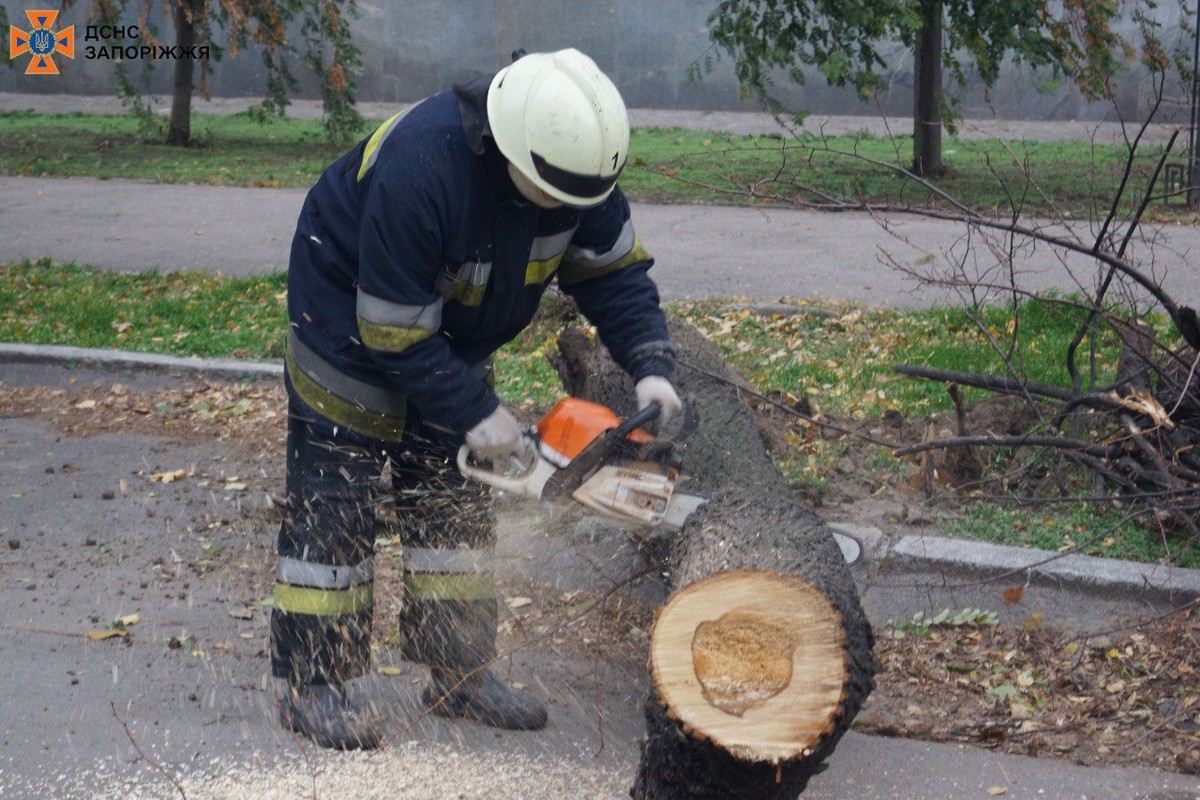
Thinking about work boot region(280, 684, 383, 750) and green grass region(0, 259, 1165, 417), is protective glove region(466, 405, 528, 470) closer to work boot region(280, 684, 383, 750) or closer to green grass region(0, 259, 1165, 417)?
work boot region(280, 684, 383, 750)

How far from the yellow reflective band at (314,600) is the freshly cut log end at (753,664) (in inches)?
40.4

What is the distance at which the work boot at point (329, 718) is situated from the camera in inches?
128

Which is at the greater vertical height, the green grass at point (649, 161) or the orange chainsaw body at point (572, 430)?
the green grass at point (649, 161)

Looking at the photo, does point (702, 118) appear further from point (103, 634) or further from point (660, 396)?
point (660, 396)

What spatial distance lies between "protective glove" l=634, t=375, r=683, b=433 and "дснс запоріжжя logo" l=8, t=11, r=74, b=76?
1615 centimetres

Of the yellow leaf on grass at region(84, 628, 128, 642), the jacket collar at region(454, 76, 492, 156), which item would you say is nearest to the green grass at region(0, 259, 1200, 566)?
the yellow leaf on grass at region(84, 628, 128, 642)

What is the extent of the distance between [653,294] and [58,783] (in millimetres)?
1987

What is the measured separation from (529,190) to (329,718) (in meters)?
1.48

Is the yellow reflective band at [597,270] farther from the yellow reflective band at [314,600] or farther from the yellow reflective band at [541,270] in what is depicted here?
the yellow reflective band at [314,600]

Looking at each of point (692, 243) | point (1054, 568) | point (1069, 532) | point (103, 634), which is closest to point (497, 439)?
point (103, 634)

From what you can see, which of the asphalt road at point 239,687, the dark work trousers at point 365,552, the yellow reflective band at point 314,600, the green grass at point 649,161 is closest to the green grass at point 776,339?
the asphalt road at point 239,687

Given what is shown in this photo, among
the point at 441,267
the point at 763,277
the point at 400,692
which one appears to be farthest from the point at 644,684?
the point at 763,277

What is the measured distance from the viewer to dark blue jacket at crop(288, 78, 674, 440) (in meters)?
2.91

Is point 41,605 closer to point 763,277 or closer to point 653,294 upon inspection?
point 653,294
